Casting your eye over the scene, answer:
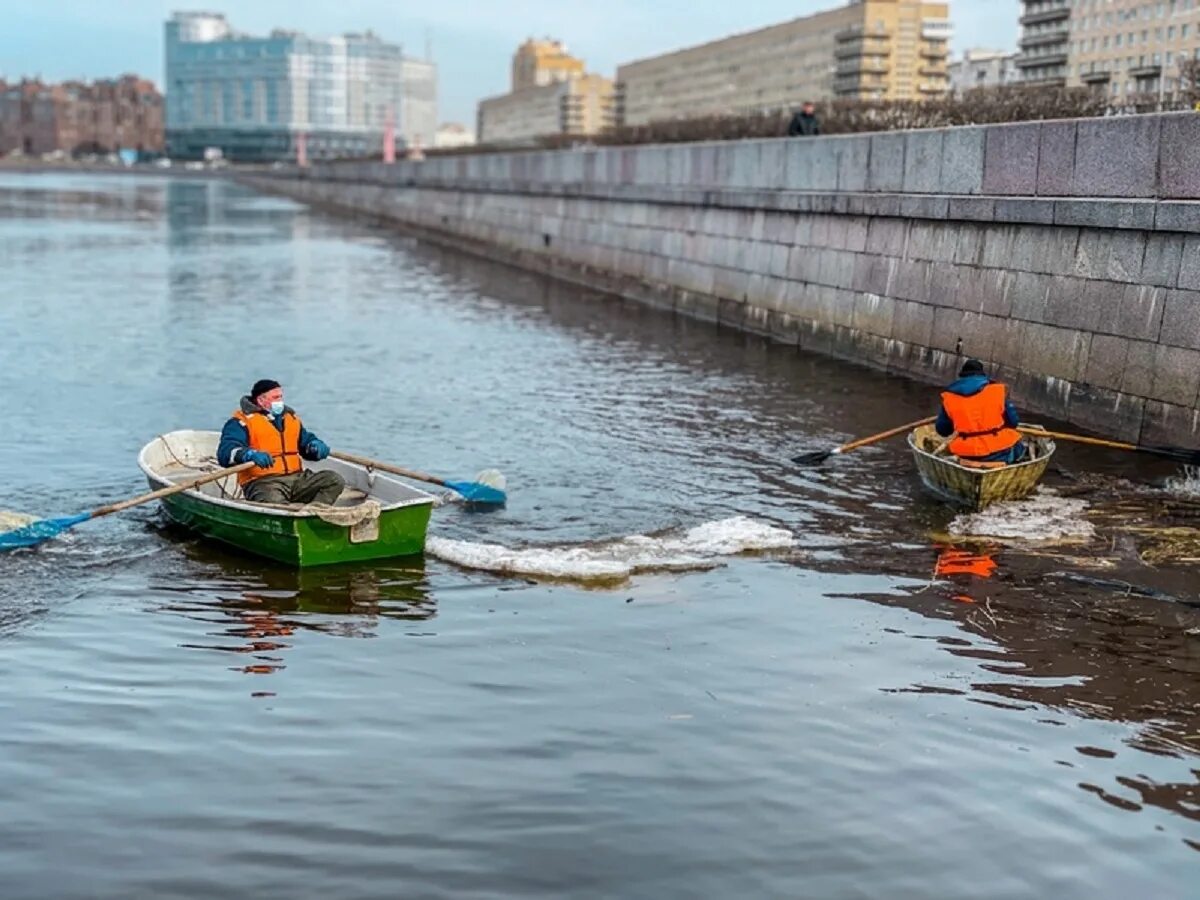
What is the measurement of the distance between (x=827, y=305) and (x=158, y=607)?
51.3ft

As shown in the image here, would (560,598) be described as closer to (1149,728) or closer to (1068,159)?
(1149,728)

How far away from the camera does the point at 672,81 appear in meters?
165

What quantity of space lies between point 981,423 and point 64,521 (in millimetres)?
7862

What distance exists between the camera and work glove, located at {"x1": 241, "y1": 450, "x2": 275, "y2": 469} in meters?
11.8

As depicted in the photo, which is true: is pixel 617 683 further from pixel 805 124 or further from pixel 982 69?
pixel 982 69

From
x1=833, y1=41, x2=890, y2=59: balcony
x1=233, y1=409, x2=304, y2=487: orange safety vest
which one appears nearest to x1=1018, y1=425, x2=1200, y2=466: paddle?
x1=233, y1=409, x2=304, y2=487: orange safety vest

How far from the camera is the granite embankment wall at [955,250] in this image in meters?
15.4

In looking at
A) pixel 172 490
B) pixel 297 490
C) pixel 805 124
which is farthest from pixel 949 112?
pixel 172 490

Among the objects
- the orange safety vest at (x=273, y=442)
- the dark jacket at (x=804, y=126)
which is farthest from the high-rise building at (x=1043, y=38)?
the orange safety vest at (x=273, y=442)

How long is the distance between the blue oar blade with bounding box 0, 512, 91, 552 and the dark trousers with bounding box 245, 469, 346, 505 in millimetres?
1367

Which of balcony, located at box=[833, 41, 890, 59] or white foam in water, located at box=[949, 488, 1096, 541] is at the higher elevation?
balcony, located at box=[833, 41, 890, 59]

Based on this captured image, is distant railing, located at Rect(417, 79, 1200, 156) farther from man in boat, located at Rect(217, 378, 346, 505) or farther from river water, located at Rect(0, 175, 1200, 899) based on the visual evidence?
man in boat, located at Rect(217, 378, 346, 505)

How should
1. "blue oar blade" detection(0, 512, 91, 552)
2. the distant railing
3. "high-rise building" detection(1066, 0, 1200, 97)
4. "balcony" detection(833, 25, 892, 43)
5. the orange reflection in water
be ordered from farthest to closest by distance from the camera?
1. "balcony" detection(833, 25, 892, 43)
2. "high-rise building" detection(1066, 0, 1200, 97)
3. the distant railing
4. "blue oar blade" detection(0, 512, 91, 552)
5. the orange reflection in water

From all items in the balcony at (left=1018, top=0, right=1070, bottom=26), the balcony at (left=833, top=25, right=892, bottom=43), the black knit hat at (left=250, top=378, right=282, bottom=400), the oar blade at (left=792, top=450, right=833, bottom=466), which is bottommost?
the oar blade at (left=792, top=450, right=833, bottom=466)
